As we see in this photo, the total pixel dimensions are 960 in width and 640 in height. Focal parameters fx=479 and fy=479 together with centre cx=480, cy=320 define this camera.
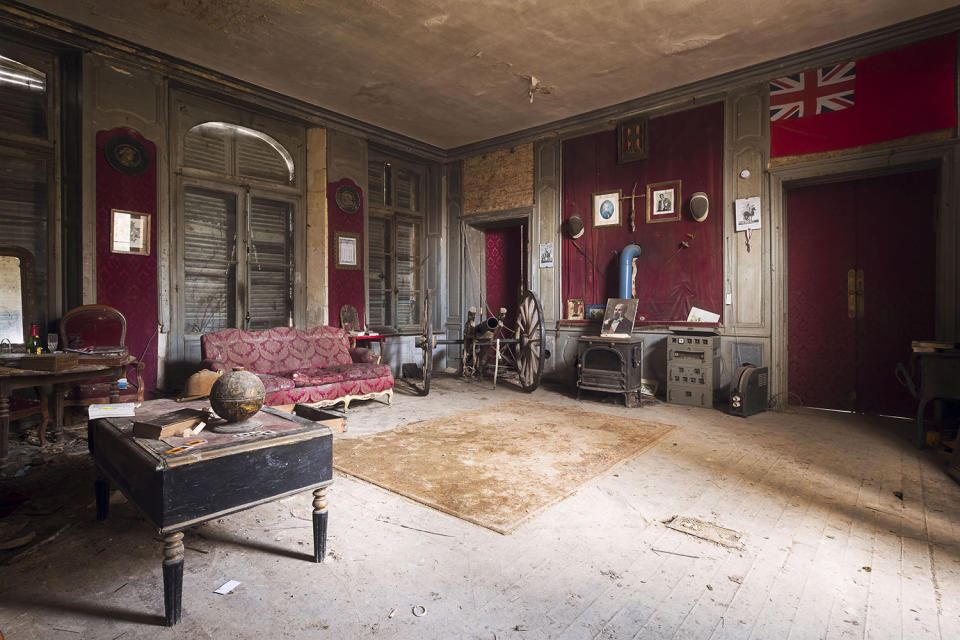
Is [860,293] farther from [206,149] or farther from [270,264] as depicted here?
[206,149]

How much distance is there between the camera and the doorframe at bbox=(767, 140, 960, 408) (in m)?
4.55

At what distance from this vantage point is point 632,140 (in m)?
6.66

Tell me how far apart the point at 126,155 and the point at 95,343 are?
6.71 ft

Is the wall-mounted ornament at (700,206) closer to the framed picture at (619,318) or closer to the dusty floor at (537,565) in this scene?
the framed picture at (619,318)

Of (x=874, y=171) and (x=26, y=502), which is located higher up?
(x=874, y=171)

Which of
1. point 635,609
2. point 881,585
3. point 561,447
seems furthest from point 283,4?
point 881,585

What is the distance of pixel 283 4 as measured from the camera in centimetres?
448

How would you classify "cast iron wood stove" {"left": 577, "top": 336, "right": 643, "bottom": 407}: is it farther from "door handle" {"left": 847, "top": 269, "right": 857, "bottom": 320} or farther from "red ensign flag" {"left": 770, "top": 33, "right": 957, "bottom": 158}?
"red ensign flag" {"left": 770, "top": 33, "right": 957, "bottom": 158}

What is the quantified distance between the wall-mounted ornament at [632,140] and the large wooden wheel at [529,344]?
2.33 m

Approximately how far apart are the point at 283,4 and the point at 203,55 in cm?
162

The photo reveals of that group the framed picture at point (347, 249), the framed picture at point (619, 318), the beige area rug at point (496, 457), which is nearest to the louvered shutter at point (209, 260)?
the framed picture at point (347, 249)

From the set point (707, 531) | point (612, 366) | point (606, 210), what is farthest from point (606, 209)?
point (707, 531)

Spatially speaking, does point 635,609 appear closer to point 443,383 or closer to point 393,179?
point 443,383

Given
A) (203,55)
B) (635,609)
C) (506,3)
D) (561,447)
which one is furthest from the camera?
(203,55)
